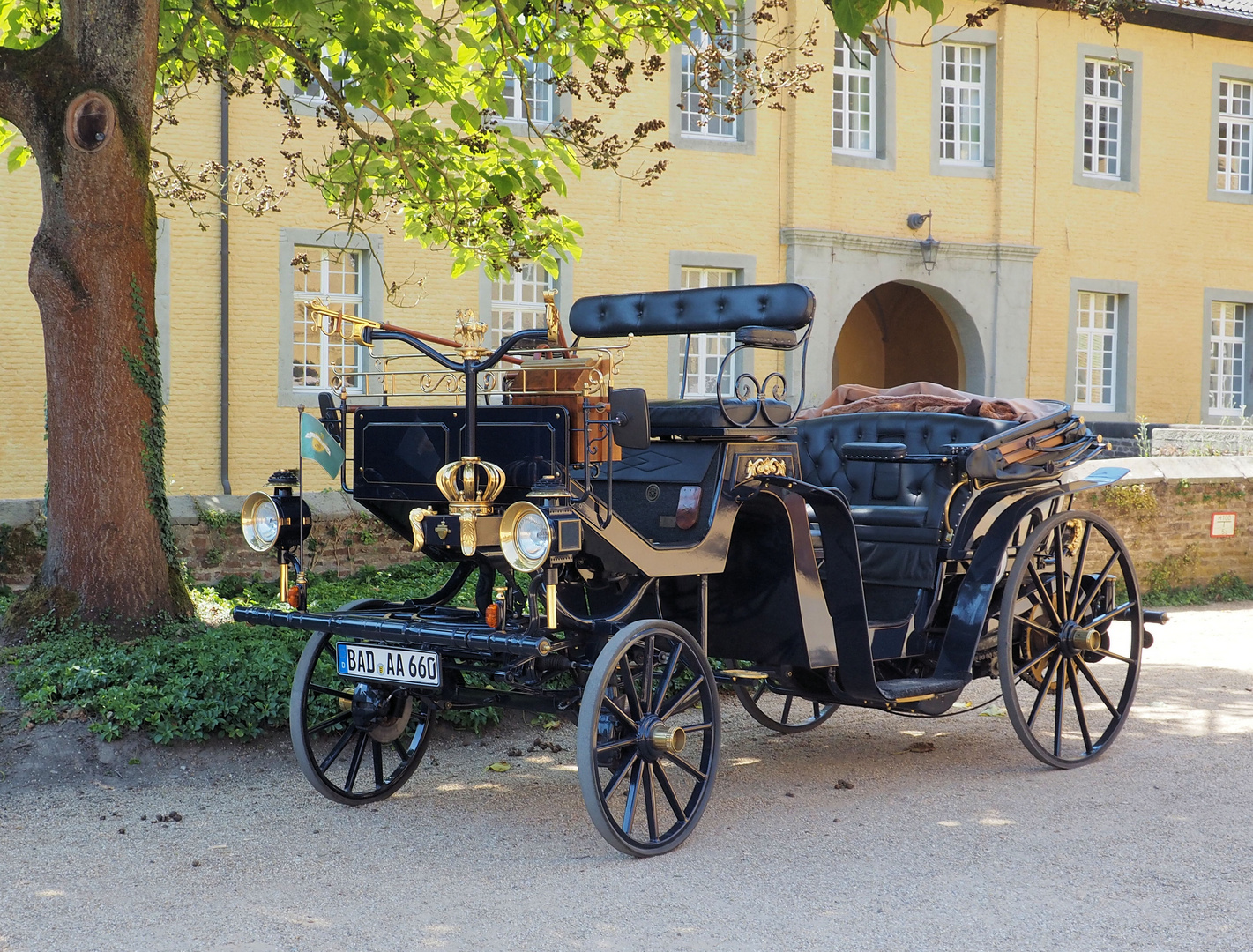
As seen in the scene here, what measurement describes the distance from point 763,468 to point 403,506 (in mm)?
1377

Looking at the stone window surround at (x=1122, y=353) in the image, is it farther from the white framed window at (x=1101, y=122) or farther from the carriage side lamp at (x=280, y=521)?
the carriage side lamp at (x=280, y=521)

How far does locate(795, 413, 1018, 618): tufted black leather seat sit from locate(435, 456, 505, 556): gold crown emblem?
244 cm

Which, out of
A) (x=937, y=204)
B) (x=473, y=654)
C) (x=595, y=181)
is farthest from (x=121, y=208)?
(x=937, y=204)

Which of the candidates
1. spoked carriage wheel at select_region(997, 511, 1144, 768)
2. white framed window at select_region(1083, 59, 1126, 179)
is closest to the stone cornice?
white framed window at select_region(1083, 59, 1126, 179)

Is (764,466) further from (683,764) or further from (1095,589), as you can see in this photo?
(1095,589)

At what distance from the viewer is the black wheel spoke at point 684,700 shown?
4.92 m

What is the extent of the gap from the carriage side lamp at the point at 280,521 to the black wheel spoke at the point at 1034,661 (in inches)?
126

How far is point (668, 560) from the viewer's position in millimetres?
4895

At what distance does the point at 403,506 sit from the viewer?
4.98m

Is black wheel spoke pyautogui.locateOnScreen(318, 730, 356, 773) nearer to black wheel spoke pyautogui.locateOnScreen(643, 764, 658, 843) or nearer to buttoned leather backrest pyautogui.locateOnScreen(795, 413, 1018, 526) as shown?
black wheel spoke pyautogui.locateOnScreen(643, 764, 658, 843)

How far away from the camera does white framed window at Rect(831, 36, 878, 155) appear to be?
63.9 feet

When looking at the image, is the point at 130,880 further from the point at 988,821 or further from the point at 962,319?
the point at 962,319

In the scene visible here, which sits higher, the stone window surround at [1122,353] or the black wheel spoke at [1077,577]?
the stone window surround at [1122,353]

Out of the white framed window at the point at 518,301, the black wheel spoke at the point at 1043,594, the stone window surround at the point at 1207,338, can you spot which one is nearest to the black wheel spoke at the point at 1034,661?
the black wheel spoke at the point at 1043,594
